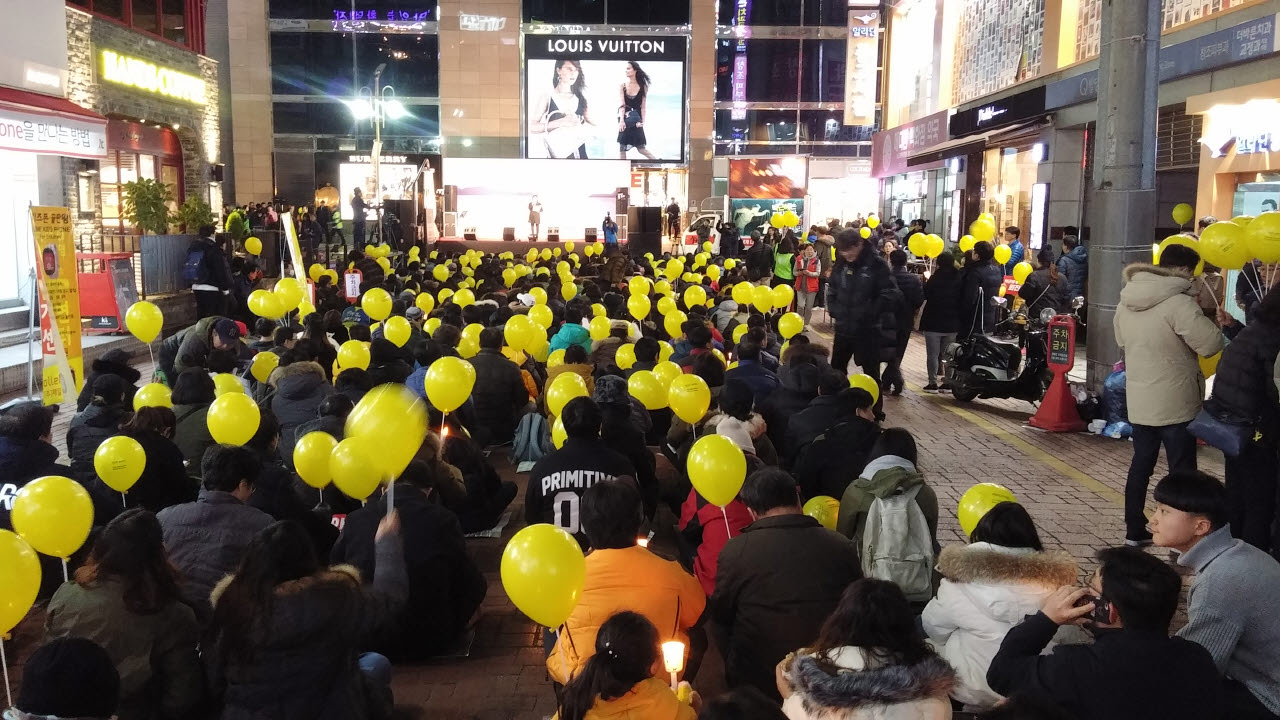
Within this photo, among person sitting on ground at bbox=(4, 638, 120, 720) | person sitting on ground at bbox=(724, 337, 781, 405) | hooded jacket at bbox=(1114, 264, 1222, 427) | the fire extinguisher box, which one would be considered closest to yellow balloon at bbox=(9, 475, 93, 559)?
person sitting on ground at bbox=(4, 638, 120, 720)

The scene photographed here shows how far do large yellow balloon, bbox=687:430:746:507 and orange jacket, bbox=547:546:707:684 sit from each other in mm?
863

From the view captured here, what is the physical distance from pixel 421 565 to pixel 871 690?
2.77 meters

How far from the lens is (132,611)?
4.02 metres

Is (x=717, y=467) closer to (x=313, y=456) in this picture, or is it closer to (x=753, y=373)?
(x=313, y=456)

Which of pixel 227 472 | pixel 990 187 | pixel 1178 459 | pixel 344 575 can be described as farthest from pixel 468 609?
pixel 990 187

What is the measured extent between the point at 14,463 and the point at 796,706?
14.8 feet

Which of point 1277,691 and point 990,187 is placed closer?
point 1277,691

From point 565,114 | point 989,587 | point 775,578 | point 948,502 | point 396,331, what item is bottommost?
point 948,502

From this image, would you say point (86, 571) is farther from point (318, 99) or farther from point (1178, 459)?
point (318, 99)

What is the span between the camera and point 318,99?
41844 mm

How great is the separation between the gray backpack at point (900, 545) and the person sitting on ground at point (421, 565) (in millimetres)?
1955

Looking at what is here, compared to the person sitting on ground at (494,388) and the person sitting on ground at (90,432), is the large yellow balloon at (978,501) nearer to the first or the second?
the person sitting on ground at (90,432)

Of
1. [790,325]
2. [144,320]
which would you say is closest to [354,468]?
[144,320]

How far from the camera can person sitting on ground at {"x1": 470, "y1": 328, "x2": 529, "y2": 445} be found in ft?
28.8
